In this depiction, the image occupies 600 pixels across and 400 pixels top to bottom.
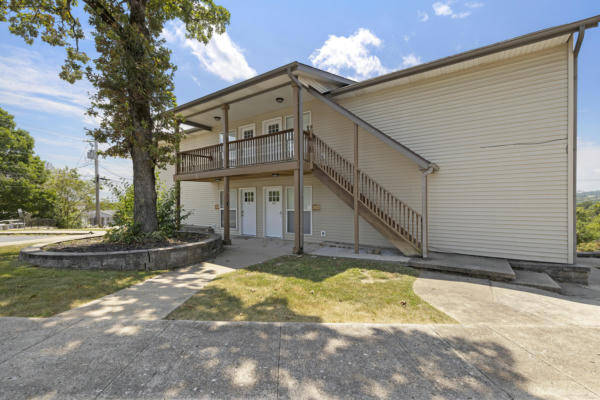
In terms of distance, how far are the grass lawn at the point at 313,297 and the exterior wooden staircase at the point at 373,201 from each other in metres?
1.24

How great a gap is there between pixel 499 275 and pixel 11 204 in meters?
37.8

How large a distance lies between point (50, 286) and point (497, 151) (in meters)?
10.6

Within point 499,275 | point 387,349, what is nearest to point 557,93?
point 499,275

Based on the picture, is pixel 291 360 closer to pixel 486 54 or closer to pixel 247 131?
pixel 486 54

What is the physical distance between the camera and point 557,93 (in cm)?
607

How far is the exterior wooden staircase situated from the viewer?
7.29 metres

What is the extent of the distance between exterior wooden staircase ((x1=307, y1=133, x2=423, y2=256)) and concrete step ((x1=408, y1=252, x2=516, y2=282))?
25.2 inches

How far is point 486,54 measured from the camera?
6.43 m

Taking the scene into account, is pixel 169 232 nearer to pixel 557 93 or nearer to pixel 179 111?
pixel 179 111

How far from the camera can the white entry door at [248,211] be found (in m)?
12.1

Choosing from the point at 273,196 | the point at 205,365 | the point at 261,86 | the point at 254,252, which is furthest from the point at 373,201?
the point at 205,365

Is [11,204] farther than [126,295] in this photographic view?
Yes

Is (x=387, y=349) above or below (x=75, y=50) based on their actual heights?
below

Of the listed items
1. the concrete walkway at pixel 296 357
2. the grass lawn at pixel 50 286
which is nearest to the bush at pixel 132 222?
the grass lawn at pixel 50 286
